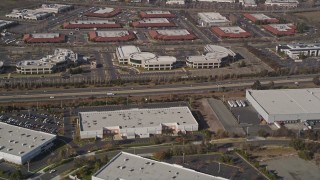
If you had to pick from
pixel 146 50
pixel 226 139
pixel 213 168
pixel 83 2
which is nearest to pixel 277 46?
pixel 146 50

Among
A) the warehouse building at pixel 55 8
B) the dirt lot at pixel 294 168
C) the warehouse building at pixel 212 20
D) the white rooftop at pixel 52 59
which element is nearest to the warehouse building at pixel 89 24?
the warehouse building at pixel 55 8

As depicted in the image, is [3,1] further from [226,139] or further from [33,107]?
[226,139]

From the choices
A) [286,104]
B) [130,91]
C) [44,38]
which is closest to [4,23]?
[44,38]

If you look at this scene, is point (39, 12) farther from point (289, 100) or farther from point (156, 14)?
point (289, 100)

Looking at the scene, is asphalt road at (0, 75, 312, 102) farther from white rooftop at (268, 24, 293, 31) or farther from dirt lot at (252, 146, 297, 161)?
white rooftop at (268, 24, 293, 31)

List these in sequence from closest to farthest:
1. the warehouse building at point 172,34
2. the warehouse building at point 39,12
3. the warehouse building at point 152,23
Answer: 1. the warehouse building at point 172,34
2. the warehouse building at point 152,23
3. the warehouse building at point 39,12

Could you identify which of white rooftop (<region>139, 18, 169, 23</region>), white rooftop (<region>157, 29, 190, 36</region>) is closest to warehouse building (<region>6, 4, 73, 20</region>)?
white rooftop (<region>139, 18, 169, 23</region>)

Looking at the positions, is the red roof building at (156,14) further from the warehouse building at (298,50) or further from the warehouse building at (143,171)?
the warehouse building at (143,171)
